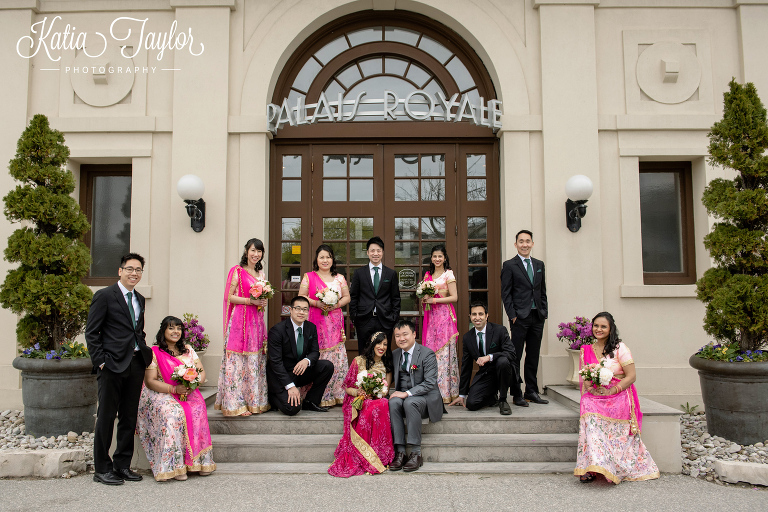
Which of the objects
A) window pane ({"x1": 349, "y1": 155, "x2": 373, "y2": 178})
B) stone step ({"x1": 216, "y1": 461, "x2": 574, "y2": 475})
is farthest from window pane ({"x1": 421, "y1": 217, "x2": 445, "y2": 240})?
stone step ({"x1": 216, "y1": 461, "x2": 574, "y2": 475})

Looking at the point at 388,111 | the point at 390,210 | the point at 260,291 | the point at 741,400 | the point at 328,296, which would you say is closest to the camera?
the point at 741,400

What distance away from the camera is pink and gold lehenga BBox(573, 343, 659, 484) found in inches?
192

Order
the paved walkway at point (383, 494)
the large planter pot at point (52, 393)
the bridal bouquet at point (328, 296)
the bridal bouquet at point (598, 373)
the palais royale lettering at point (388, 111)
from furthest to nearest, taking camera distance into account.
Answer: the palais royale lettering at point (388, 111)
the bridal bouquet at point (328, 296)
the large planter pot at point (52, 393)
the bridal bouquet at point (598, 373)
the paved walkway at point (383, 494)

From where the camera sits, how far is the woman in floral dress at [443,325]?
6.41 meters

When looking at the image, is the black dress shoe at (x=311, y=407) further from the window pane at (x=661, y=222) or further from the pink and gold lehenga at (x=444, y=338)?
the window pane at (x=661, y=222)

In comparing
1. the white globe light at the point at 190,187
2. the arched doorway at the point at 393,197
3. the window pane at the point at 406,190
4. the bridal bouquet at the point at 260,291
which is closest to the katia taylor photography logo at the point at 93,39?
the arched doorway at the point at 393,197

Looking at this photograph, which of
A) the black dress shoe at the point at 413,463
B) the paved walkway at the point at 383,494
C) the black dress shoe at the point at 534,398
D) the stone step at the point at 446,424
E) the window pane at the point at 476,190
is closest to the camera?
the paved walkway at the point at 383,494

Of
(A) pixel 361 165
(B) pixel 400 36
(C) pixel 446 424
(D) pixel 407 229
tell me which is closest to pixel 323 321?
(C) pixel 446 424

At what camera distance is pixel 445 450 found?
540 centimetres

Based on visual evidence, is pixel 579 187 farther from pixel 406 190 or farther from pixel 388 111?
pixel 388 111

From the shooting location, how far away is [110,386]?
4906 mm

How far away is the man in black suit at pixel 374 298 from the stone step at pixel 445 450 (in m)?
1.37

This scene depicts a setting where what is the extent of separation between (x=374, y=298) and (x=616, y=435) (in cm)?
282

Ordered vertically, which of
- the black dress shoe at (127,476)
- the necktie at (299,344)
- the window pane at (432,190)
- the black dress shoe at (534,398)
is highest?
the window pane at (432,190)
